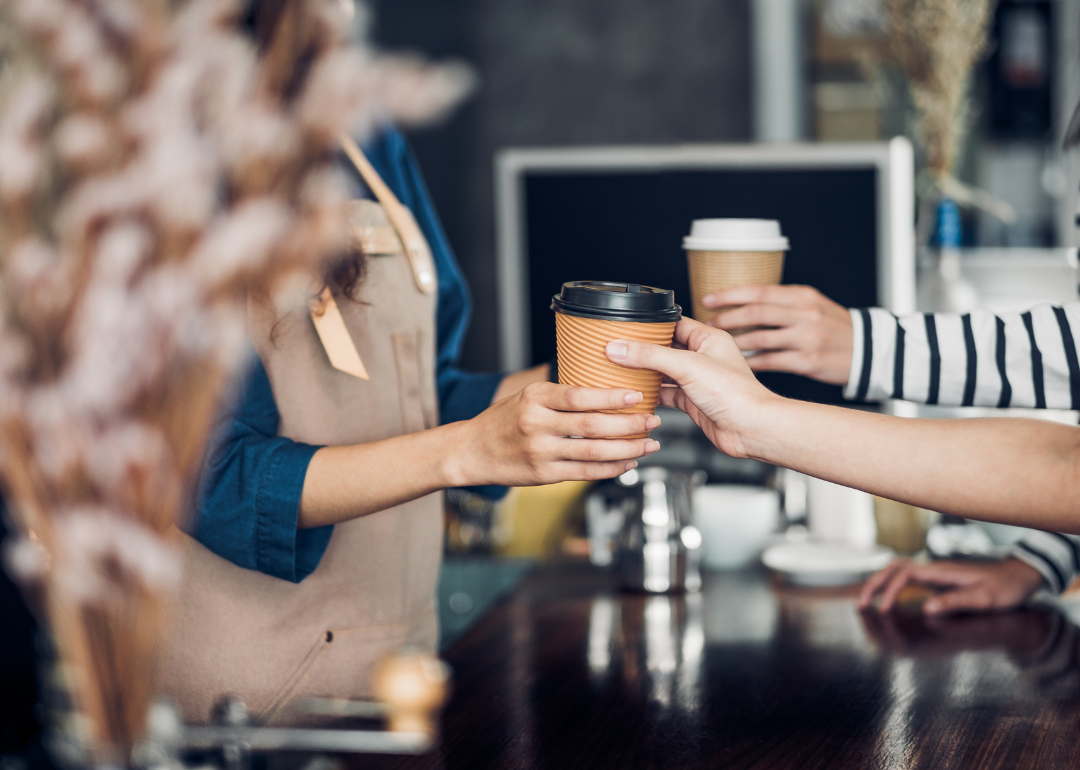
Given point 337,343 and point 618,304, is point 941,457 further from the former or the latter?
point 337,343

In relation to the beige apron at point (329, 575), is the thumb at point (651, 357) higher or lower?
higher

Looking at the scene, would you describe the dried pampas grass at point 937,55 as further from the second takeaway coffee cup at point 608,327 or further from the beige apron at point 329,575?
the second takeaway coffee cup at point 608,327

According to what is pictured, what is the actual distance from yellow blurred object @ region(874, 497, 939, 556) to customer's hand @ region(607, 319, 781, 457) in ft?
2.51

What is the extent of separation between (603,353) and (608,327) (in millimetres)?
23

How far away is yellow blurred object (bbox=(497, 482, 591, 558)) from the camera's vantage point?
1.83 meters

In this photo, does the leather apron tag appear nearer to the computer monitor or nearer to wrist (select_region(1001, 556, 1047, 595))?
the computer monitor

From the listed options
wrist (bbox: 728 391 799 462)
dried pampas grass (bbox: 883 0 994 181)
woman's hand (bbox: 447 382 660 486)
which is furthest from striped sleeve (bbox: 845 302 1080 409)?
dried pampas grass (bbox: 883 0 994 181)

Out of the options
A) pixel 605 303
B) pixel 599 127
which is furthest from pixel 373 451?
pixel 599 127

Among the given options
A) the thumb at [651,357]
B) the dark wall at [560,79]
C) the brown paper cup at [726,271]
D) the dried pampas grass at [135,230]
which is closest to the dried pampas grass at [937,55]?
the dark wall at [560,79]

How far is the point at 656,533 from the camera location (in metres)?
1.37

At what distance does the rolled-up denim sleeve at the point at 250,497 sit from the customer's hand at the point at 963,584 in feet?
2.57

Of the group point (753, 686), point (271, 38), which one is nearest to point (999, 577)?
point (753, 686)

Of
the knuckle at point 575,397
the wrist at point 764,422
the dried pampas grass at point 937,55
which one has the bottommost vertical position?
the wrist at point 764,422

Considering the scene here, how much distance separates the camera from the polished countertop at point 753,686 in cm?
84
